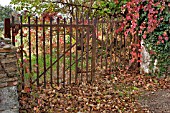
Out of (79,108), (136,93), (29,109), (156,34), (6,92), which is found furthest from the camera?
(156,34)

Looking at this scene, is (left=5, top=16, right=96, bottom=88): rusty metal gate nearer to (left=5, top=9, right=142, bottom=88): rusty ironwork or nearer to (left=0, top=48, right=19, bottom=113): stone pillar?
(left=5, top=9, right=142, bottom=88): rusty ironwork

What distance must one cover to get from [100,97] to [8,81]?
183 centimetres

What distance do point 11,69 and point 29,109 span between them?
0.81 meters

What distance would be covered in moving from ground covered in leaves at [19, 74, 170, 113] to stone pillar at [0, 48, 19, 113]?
38cm

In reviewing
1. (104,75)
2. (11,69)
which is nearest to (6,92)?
(11,69)

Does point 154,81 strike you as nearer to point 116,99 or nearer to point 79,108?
point 116,99

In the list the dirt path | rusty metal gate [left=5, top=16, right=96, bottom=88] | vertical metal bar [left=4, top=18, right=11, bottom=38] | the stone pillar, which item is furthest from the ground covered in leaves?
vertical metal bar [left=4, top=18, right=11, bottom=38]

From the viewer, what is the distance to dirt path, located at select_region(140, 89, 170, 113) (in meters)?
4.21

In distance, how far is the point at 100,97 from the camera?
457 centimetres

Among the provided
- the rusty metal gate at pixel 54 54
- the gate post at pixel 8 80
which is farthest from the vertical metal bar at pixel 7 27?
the gate post at pixel 8 80

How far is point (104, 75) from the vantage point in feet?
19.2

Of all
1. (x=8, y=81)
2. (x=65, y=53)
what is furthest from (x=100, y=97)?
(x=8, y=81)

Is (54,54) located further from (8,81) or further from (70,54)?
(8,81)

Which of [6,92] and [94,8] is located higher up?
[94,8]
